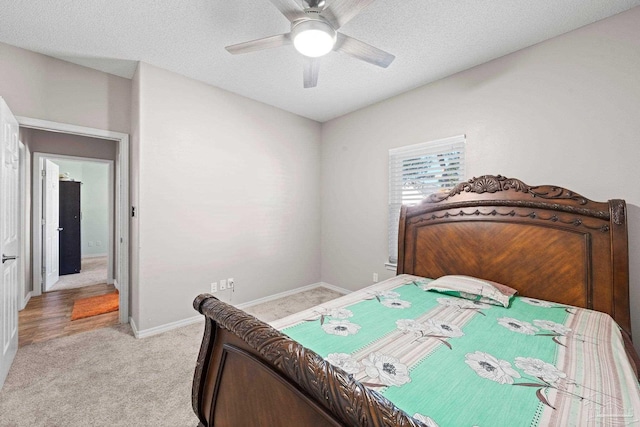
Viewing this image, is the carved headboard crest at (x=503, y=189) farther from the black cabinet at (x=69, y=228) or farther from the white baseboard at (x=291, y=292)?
the black cabinet at (x=69, y=228)

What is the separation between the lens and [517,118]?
93.4 inches

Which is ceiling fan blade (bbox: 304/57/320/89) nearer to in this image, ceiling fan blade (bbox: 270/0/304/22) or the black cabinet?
ceiling fan blade (bbox: 270/0/304/22)

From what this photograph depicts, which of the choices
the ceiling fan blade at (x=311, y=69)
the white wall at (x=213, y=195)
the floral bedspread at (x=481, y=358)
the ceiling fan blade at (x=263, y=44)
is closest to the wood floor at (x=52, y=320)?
the white wall at (x=213, y=195)

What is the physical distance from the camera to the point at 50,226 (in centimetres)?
403

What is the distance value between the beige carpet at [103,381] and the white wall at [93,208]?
214 inches

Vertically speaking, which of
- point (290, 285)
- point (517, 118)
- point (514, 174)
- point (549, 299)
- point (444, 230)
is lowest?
point (290, 285)

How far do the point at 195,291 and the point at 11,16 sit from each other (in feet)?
8.99

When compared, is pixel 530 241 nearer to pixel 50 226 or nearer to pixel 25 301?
pixel 25 301

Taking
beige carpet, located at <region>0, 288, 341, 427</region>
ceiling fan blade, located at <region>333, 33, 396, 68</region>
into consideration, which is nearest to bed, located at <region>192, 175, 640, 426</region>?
beige carpet, located at <region>0, 288, 341, 427</region>

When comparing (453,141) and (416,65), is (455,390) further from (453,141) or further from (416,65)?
(416,65)

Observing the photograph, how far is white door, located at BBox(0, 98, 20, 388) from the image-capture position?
1858 mm

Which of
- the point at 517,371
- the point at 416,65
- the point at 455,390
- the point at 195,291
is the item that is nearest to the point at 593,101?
the point at 416,65

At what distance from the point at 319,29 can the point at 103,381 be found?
9.43ft

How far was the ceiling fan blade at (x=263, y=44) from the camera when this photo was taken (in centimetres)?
174
